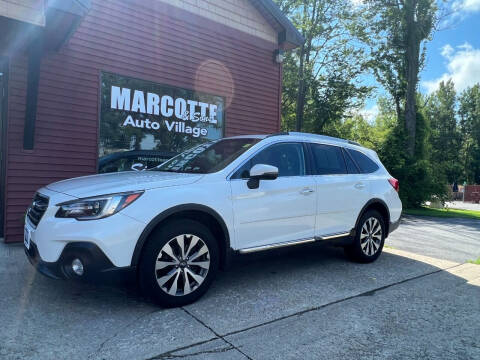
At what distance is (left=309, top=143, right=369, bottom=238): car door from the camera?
4531 mm

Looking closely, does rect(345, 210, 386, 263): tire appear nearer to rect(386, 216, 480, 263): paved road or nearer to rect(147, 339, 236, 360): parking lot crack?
rect(386, 216, 480, 263): paved road

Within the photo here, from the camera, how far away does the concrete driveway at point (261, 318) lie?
2.69 meters

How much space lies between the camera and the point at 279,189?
4039 mm

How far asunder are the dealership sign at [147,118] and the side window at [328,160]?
3933 mm

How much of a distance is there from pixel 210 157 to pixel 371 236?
8.65ft

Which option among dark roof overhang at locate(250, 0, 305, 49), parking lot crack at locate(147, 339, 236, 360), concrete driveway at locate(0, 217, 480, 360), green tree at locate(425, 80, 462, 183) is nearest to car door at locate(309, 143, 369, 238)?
concrete driveway at locate(0, 217, 480, 360)

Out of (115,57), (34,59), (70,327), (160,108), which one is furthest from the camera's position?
(160,108)

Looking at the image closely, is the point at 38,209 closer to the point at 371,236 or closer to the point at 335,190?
the point at 335,190

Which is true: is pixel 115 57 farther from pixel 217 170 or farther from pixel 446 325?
pixel 446 325

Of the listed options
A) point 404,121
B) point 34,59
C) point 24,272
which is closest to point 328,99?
point 404,121

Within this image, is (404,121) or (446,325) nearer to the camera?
(446,325)

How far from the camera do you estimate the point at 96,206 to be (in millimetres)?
3092

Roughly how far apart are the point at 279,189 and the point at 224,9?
20.1 ft

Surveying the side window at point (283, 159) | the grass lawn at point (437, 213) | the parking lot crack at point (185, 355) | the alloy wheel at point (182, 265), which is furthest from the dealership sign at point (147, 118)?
the grass lawn at point (437, 213)
